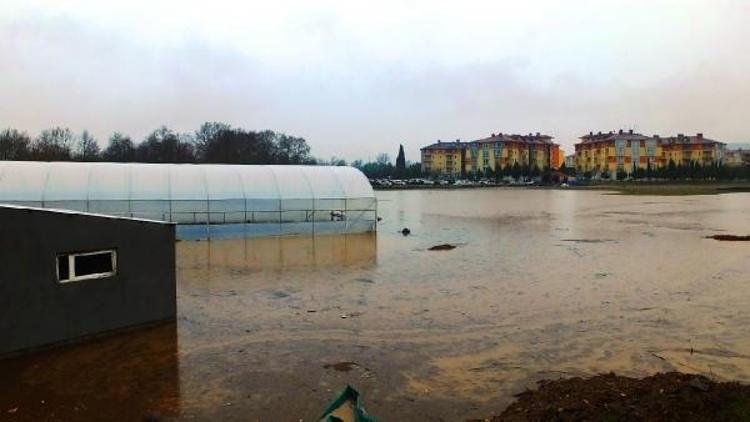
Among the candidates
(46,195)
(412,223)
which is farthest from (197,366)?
(412,223)

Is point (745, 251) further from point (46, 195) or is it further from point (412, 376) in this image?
point (46, 195)

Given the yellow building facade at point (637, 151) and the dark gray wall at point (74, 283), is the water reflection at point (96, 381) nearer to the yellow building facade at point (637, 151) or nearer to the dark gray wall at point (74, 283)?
the dark gray wall at point (74, 283)

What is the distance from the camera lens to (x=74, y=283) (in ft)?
33.8

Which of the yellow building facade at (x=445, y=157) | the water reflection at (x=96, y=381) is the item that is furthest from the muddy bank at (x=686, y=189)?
the yellow building facade at (x=445, y=157)

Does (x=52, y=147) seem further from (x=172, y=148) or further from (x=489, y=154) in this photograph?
(x=489, y=154)

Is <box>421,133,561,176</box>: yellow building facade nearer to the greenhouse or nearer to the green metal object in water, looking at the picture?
the greenhouse

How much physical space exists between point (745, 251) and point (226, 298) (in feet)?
65.5

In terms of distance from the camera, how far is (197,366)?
9625mm

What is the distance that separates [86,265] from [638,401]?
9.35 meters

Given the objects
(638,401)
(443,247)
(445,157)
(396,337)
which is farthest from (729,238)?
(445,157)

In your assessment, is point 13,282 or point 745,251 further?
point 745,251

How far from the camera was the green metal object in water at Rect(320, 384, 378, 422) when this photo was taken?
5363 millimetres

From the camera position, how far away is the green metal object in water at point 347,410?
536 centimetres

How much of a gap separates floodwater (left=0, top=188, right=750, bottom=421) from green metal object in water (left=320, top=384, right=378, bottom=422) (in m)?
2.24
